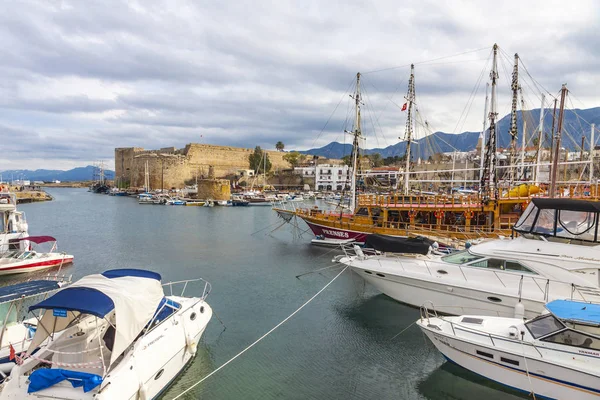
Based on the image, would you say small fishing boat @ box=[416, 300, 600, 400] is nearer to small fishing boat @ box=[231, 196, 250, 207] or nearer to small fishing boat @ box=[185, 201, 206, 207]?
small fishing boat @ box=[231, 196, 250, 207]

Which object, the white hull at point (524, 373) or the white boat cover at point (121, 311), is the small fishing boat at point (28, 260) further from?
the white hull at point (524, 373)

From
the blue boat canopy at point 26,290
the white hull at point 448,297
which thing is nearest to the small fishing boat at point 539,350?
the white hull at point 448,297

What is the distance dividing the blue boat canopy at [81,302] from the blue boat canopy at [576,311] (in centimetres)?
877

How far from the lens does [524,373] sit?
25.0 feet

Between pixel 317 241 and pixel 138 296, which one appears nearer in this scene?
pixel 138 296

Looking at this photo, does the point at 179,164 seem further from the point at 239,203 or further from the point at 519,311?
the point at 519,311

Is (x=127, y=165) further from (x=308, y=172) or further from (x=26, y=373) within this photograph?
(x=26, y=373)

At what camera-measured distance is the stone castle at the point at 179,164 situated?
293ft

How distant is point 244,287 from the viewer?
16.6m

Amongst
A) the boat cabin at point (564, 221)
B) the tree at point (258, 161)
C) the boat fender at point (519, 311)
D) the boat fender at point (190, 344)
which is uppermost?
the tree at point (258, 161)

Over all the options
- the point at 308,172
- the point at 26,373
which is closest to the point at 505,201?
the point at 26,373

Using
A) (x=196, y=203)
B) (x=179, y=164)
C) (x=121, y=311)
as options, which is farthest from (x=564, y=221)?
(x=179, y=164)

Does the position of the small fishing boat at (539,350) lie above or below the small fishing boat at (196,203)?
above

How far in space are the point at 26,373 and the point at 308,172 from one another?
305 ft
